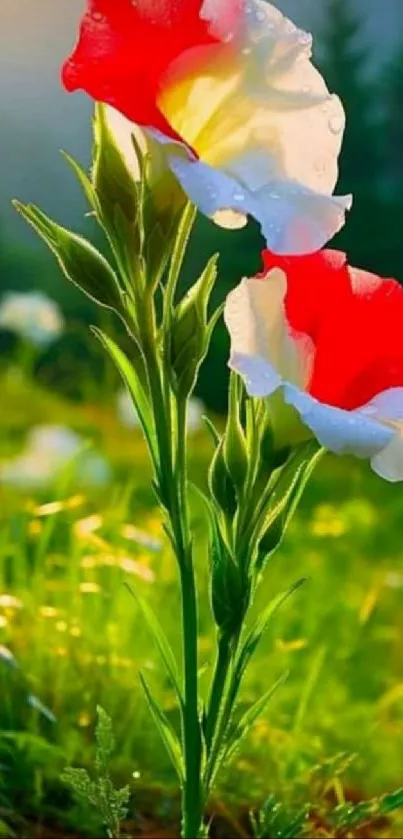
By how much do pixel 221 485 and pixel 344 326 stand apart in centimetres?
8

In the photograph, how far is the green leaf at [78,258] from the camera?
0.54 meters

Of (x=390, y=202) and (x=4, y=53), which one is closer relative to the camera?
(x=4, y=53)

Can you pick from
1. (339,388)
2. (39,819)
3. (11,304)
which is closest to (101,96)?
(339,388)

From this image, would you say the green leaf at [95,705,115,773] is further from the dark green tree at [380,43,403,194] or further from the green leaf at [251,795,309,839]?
the dark green tree at [380,43,403,194]

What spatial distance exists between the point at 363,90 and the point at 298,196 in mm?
4723

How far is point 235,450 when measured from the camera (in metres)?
0.56

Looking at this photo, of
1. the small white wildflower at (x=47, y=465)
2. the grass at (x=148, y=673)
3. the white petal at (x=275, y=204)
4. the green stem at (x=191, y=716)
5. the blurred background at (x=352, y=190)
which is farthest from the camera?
the blurred background at (x=352, y=190)

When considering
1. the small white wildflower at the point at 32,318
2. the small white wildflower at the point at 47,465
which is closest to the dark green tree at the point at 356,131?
the small white wildflower at the point at 32,318

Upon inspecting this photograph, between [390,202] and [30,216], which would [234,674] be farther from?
[390,202]

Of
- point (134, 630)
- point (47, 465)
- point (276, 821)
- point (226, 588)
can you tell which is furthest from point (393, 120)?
point (226, 588)

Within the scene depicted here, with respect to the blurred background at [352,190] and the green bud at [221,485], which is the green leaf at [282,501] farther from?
the blurred background at [352,190]

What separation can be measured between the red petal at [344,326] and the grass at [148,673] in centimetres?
28

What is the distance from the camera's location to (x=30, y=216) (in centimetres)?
54

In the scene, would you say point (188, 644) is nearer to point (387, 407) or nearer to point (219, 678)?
point (219, 678)
